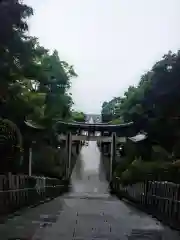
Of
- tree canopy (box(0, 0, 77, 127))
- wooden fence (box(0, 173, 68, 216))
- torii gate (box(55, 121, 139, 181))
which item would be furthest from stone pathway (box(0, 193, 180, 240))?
torii gate (box(55, 121, 139, 181))

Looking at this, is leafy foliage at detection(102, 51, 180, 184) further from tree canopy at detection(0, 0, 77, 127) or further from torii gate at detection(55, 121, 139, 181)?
torii gate at detection(55, 121, 139, 181)

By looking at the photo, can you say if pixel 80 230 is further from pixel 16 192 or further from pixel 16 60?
pixel 16 60

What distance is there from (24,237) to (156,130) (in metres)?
15.1

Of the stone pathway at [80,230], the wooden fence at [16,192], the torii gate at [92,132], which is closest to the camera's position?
the stone pathway at [80,230]

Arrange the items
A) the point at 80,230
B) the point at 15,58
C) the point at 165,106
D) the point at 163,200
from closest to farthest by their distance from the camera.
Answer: the point at 80,230
the point at 163,200
the point at 15,58
the point at 165,106

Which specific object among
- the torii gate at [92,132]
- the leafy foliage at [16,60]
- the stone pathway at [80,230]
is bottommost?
the stone pathway at [80,230]

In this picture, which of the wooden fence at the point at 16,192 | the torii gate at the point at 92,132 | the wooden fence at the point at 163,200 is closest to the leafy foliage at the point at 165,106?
the wooden fence at the point at 163,200

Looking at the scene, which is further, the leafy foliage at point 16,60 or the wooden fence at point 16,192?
the wooden fence at point 16,192

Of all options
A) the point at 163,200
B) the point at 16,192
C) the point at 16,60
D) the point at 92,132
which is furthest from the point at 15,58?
the point at 92,132

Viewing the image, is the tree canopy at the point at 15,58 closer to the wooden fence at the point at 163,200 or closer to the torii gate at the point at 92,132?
the wooden fence at the point at 163,200

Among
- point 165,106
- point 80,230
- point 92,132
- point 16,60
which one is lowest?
point 80,230

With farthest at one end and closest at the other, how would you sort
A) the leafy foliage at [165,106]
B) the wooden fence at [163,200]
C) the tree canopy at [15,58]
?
the leafy foliage at [165,106] < the tree canopy at [15,58] < the wooden fence at [163,200]

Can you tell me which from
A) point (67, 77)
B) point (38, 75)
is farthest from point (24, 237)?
point (67, 77)

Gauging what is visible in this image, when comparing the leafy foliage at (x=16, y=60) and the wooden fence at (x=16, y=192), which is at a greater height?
the leafy foliage at (x=16, y=60)
